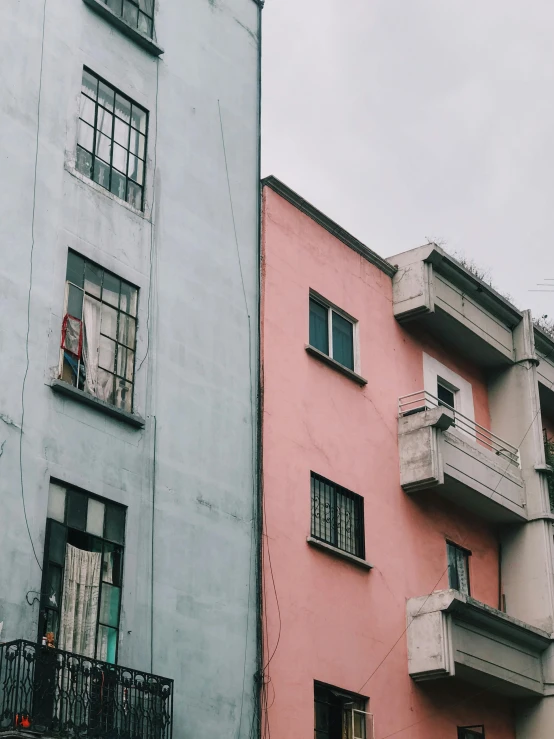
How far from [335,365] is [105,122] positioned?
609 cm

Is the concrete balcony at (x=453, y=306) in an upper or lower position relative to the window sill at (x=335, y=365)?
upper

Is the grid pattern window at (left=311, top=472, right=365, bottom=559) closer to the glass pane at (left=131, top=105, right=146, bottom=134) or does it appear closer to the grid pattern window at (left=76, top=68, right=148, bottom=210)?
the grid pattern window at (left=76, top=68, right=148, bottom=210)

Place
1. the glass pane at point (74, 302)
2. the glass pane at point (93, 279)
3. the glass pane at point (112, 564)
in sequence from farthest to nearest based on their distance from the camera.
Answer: the glass pane at point (93, 279) < the glass pane at point (74, 302) < the glass pane at point (112, 564)

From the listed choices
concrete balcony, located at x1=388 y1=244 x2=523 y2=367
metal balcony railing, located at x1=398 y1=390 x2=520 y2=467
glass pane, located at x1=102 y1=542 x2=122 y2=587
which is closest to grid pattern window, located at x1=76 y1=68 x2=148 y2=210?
glass pane, located at x1=102 y1=542 x2=122 y2=587

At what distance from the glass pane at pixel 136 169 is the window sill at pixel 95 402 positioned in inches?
163

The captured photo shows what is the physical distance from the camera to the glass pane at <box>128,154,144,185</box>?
755 inches

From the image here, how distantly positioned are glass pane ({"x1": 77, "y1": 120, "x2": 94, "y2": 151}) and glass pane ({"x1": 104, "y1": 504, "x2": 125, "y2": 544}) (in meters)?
5.68

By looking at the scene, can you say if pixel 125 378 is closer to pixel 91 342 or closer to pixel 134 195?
pixel 91 342

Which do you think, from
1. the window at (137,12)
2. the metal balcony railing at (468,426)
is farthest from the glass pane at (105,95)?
the metal balcony railing at (468,426)

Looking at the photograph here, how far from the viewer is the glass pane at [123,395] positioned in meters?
17.5

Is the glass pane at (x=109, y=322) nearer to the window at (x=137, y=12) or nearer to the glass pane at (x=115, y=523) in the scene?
the glass pane at (x=115, y=523)

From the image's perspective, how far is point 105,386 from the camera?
683 inches

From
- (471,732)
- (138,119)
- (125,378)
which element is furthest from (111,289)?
(471,732)

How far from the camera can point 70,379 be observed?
55.3ft
